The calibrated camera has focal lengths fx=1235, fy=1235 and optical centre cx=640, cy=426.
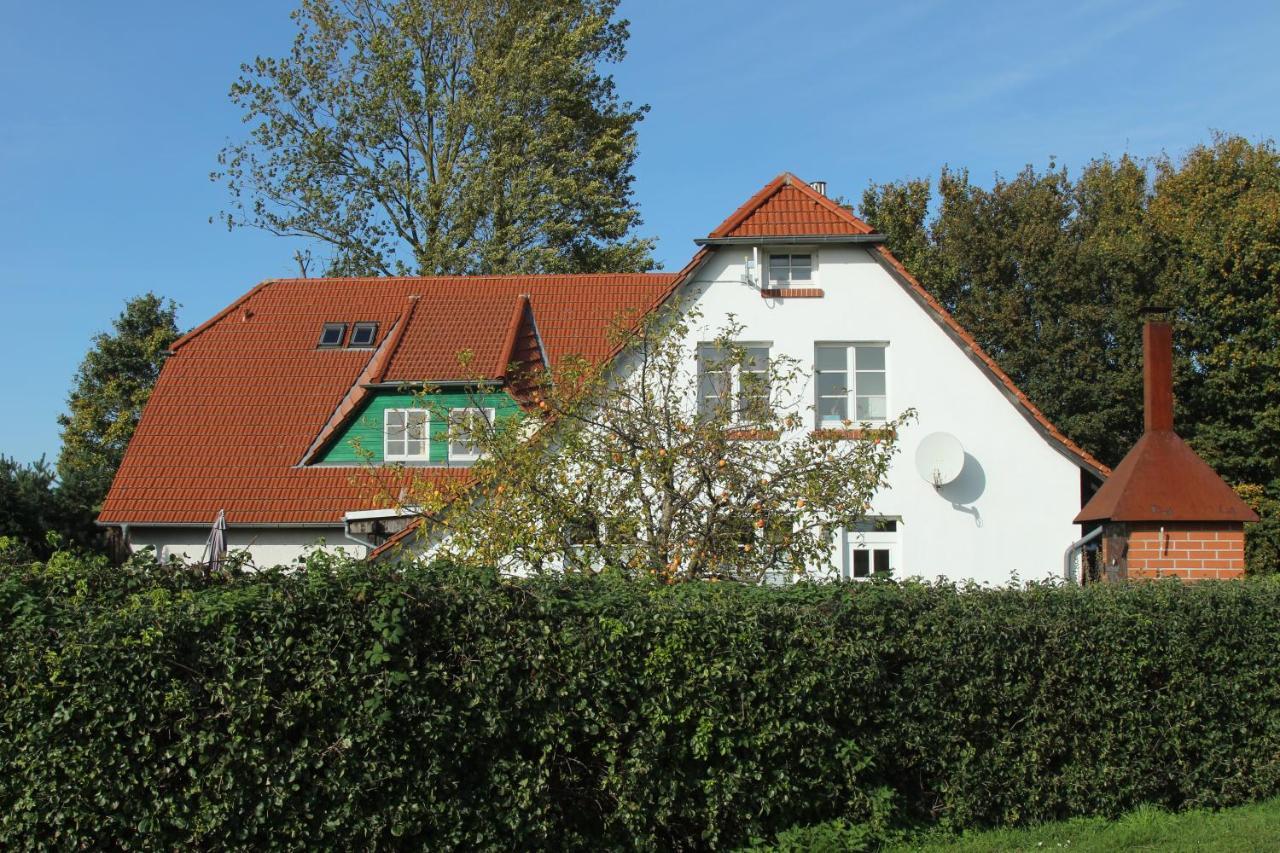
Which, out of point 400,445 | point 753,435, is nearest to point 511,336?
point 400,445

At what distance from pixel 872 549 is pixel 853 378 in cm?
314

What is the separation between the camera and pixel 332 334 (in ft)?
94.5

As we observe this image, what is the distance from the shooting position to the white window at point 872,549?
22.1 m

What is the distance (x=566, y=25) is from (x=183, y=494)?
20.3m

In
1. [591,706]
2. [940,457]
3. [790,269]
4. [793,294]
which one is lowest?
[591,706]

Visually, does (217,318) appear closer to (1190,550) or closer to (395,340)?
(395,340)

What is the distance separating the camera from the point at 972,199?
39.7 metres

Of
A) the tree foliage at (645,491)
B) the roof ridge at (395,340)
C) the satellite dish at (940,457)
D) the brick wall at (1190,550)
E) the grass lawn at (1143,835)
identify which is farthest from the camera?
the roof ridge at (395,340)

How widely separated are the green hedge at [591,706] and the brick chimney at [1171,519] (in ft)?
17.7

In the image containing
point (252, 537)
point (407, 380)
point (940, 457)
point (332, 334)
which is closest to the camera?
point (940, 457)

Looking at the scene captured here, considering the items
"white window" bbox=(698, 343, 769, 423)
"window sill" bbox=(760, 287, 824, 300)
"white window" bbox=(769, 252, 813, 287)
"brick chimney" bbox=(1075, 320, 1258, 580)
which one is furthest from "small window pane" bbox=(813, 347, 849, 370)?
"white window" bbox=(698, 343, 769, 423)

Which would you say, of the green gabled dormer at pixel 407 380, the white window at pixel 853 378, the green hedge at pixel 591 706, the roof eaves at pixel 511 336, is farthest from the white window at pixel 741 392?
the green gabled dormer at pixel 407 380

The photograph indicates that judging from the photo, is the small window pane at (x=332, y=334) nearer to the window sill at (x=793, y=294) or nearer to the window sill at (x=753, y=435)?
the window sill at (x=793, y=294)

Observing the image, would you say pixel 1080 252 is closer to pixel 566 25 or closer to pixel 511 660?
pixel 566 25
